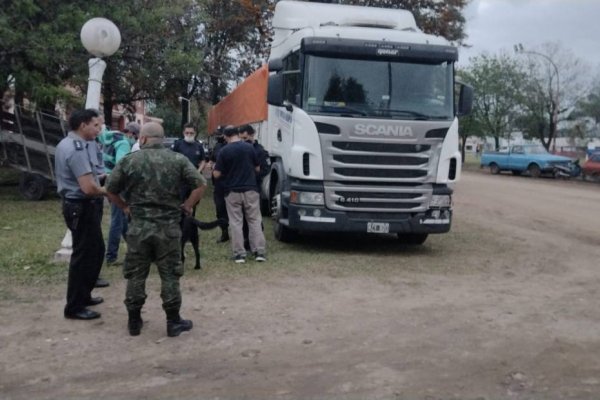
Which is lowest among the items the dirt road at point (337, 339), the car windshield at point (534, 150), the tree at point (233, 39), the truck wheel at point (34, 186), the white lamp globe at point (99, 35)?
the dirt road at point (337, 339)

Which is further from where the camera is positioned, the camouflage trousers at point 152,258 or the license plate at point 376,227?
the license plate at point 376,227

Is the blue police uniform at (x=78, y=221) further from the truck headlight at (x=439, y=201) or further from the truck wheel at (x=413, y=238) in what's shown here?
the truck wheel at (x=413, y=238)

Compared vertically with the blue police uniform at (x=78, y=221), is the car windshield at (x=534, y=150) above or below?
above

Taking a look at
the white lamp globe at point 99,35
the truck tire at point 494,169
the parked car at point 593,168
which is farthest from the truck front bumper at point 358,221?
the truck tire at point 494,169

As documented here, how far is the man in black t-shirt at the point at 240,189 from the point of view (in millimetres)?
8695

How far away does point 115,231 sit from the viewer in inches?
317

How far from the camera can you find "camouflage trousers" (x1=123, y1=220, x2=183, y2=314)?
5.36 m

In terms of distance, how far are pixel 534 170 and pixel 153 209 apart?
99.6 ft

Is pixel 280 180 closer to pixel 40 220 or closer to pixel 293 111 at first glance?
pixel 293 111

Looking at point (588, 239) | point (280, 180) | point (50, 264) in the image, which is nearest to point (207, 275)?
point (50, 264)

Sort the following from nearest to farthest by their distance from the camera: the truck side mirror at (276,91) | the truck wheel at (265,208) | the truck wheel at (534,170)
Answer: the truck side mirror at (276,91), the truck wheel at (265,208), the truck wheel at (534,170)

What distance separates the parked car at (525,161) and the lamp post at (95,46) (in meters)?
27.4

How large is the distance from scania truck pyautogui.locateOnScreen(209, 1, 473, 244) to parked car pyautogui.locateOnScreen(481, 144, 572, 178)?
962 inches

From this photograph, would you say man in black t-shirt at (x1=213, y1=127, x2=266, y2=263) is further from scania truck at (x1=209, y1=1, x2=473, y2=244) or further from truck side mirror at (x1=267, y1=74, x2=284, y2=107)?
truck side mirror at (x1=267, y1=74, x2=284, y2=107)
